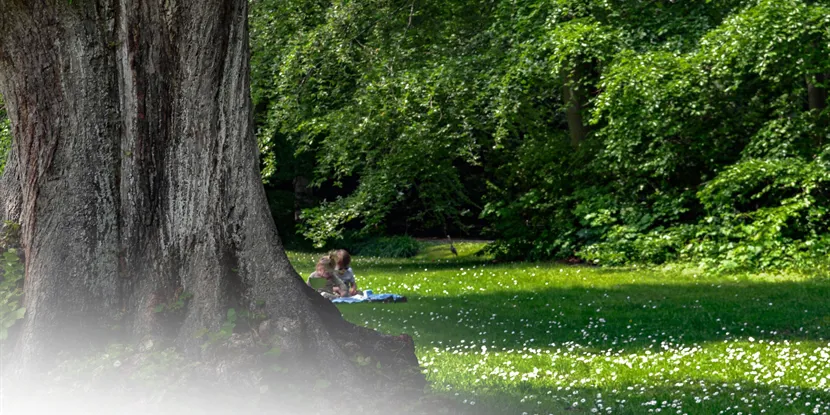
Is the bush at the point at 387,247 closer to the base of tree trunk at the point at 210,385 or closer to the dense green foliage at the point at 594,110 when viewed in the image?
the dense green foliage at the point at 594,110

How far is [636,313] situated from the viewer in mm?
11383

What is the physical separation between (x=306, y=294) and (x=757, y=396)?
10.7 ft

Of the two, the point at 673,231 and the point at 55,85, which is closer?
the point at 55,85

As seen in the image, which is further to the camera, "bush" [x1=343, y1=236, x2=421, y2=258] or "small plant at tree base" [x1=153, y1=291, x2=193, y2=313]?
"bush" [x1=343, y1=236, x2=421, y2=258]

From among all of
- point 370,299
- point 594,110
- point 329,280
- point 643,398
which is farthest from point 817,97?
point 643,398

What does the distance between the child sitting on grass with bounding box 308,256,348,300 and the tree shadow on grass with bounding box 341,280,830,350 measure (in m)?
0.77

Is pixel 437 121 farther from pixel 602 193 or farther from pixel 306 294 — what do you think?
pixel 306 294

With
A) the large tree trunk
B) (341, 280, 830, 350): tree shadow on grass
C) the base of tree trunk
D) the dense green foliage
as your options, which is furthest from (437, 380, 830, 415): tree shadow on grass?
the dense green foliage

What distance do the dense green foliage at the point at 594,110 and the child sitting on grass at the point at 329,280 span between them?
4.56 meters

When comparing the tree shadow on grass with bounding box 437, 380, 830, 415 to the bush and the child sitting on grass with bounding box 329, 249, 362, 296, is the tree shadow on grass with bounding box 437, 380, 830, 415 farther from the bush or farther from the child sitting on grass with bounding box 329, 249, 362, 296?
the bush

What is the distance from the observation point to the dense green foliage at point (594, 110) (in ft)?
49.6

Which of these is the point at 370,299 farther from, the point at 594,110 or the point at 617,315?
the point at 594,110

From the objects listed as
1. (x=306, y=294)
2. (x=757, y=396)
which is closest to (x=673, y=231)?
(x=757, y=396)

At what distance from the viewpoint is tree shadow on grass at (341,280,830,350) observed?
377 inches
